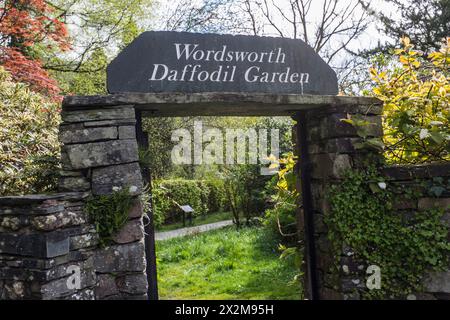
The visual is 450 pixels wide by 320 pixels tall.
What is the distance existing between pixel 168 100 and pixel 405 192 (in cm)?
208

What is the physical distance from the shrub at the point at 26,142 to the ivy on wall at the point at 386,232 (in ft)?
8.03

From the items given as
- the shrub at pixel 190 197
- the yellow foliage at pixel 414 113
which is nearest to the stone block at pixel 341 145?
the yellow foliage at pixel 414 113

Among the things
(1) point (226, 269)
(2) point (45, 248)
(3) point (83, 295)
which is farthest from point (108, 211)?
(1) point (226, 269)

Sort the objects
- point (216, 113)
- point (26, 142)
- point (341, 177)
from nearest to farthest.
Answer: point (341, 177) → point (216, 113) → point (26, 142)

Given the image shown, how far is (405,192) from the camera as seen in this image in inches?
138

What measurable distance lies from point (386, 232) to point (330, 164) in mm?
723

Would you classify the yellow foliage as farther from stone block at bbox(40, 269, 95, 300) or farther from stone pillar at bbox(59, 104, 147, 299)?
stone block at bbox(40, 269, 95, 300)

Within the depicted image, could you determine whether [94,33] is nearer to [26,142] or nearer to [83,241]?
[26,142]

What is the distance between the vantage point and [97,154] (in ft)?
10.1

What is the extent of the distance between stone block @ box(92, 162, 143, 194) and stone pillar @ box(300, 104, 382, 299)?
1.67 metres

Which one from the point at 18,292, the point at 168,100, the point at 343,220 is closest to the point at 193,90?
the point at 168,100

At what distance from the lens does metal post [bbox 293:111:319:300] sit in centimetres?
404

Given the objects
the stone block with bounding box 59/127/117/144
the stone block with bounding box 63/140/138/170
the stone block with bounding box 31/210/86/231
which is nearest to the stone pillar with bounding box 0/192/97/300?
the stone block with bounding box 31/210/86/231
